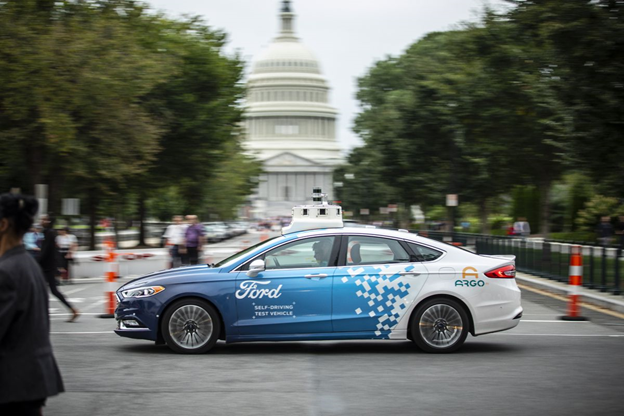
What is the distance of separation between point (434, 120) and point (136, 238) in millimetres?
30328

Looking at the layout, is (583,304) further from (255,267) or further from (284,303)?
(255,267)

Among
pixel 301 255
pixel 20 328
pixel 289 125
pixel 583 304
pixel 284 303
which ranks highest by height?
pixel 289 125

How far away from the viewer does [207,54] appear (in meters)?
38.5

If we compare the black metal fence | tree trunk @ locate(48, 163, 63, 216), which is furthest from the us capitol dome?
the black metal fence

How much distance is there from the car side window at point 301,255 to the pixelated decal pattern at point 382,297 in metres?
0.39

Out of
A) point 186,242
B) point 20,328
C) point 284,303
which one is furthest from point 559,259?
point 20,328

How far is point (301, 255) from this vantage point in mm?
10719

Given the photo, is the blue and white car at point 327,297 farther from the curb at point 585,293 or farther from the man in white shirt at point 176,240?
the man in white shirt at point 176,240

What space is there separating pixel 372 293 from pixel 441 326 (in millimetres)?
904

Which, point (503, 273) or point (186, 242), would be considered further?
point (186, 242)

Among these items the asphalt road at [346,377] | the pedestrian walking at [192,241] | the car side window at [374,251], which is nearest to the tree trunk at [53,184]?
the pedestrian walking at [192,241]

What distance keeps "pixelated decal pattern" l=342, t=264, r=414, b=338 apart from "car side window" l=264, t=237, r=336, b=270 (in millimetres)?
388

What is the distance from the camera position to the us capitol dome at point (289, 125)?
174 meters

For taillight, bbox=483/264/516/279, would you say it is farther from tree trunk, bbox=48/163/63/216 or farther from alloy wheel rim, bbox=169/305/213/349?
tree trunk, bbox=48/163/63/216
